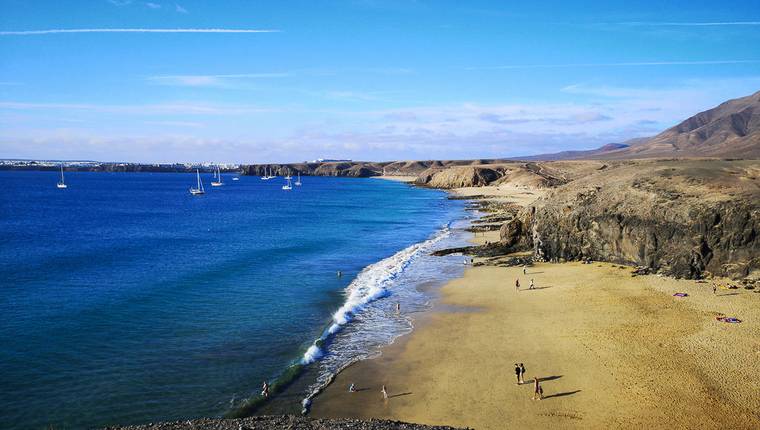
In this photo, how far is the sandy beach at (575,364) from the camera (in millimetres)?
18719

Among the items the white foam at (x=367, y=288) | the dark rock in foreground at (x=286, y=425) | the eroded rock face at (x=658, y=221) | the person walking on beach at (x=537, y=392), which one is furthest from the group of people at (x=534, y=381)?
the eroded rock face at (x=658, y=221)

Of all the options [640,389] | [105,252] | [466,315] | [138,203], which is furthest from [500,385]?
[138,203]

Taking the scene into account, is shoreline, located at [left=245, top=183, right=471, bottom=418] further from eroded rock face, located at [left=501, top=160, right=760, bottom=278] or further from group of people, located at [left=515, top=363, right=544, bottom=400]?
eroded rock face, located at [left=501, top=160, right=760, bottom=278]

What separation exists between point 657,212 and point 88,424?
38275mm

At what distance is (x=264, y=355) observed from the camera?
2488 centimetres

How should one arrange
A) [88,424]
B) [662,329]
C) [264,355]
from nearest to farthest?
[88,424], [264,355], [662,329]

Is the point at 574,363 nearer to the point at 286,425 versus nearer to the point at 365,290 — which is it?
the point at 286,425

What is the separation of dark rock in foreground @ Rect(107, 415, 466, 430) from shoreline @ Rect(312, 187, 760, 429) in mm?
1988

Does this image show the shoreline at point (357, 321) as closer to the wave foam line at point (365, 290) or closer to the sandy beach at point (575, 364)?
the wave foam line at point (365, 290)

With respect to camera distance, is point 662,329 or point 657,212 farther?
point 657,212

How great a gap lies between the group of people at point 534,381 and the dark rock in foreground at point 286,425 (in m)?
4.88

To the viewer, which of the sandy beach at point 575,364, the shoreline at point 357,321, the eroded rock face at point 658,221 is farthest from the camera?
the eroded rock face at point 658,221

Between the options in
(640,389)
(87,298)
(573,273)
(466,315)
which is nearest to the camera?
(640,389)

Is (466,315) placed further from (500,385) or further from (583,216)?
(583,216)
